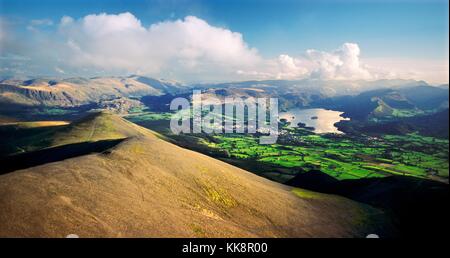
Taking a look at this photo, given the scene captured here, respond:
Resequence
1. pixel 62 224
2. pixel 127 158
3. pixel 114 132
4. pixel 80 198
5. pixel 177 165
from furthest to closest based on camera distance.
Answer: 1. pixel 114 132
2. pixel 177 165
3. pixel 127 158
4. pixel 80 198
5. pixel 62 224

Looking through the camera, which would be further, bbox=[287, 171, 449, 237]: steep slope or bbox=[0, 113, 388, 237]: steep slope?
bbox=[287, 171, 449, 237]: steep slope

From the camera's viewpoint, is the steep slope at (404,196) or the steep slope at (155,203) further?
the steep slope at (404,196)

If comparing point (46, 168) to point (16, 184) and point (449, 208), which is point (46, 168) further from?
point (449, 208)

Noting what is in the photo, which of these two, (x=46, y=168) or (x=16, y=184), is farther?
(x=46, y=168)

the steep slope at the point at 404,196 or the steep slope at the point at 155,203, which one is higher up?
the steep slope at the point at 155,203

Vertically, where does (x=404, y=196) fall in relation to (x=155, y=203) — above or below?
below

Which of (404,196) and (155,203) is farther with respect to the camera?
(404,196)
